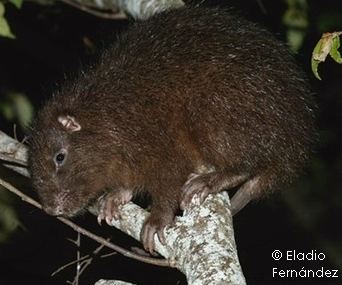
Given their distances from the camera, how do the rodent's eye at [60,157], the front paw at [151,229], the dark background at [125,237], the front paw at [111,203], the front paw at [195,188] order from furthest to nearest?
1. the dark background at [125,237]
2. the rodent's eye at [60,157]
3. the front paw at [111,203]
4. the front paw at [151,229]
5. the front paw at [195,188]

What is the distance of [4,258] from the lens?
8438 mm

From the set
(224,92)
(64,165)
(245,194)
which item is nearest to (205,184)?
(245,194)

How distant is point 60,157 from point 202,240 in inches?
67.5

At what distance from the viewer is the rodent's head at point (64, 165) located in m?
6.47

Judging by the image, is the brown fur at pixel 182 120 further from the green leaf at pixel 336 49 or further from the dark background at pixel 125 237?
the green leaf at pixel 336 49

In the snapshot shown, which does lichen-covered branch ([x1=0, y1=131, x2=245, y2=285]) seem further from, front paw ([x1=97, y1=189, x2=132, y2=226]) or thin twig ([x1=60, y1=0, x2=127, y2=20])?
thin twig ([x1=60, y1=0, x2=127, y2=20])

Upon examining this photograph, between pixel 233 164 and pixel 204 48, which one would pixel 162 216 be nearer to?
pixel 233 164

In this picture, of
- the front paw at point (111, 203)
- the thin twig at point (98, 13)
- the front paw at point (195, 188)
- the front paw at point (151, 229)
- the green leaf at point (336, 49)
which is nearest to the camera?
the green leaf at point (336, 49)

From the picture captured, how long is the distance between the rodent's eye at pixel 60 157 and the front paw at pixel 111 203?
0.39m

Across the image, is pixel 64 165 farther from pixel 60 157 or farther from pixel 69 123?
pixel 69 123

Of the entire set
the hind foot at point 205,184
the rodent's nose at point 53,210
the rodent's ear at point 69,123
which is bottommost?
the rodent's nose at point 53,210

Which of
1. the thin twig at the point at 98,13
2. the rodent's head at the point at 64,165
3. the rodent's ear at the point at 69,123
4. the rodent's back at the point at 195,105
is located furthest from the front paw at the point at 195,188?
the thin twig at the point at 98,13

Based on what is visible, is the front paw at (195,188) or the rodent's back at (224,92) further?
the rodent's back at (224,92)

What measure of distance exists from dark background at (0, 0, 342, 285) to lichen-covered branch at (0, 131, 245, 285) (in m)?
2.00
